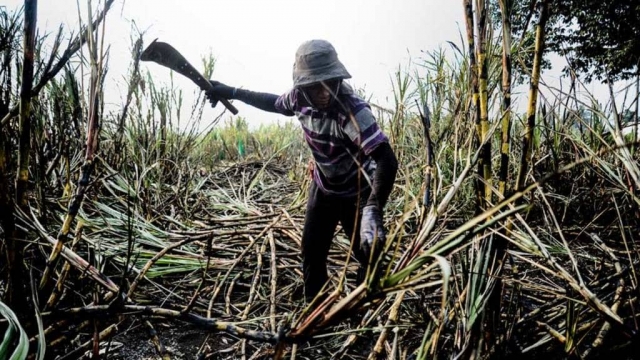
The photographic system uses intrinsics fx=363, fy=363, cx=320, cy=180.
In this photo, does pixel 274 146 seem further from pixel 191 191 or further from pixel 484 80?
pixel 484 80

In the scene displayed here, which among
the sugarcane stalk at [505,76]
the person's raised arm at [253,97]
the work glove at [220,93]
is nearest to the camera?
the sugarcane stalk at [505,76]

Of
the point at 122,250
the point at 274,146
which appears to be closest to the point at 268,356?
the point at 122,250

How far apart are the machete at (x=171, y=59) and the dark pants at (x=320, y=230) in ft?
3.54

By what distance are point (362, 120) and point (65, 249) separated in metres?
1.20

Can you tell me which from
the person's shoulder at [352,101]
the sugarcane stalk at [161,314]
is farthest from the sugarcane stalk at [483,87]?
the person's shoulder at [352,101]

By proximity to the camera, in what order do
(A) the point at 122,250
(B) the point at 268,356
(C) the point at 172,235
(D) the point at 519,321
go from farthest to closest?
(C) the point at 172,235
(A) the point at 122,250
(B) the point at 268,356
(D) the point at 519,321

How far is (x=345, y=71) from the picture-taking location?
1.61 meters

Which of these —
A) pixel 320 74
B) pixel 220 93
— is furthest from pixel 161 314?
pixel 220 93

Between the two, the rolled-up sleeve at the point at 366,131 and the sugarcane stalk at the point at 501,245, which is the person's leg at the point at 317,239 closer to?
the rolled-up sleeve at the point at 366,131

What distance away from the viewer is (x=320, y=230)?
1.90m

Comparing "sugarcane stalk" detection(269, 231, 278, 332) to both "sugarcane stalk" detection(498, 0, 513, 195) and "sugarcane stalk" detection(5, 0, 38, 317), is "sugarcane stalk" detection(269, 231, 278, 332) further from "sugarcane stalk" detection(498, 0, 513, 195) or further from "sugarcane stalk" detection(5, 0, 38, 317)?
"sugarcane stalk" detection(498, 0, 513, 195)

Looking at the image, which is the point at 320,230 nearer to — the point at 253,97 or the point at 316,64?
the point at 316,64

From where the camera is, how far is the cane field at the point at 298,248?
2.20 ft

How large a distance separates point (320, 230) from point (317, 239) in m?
0.05
